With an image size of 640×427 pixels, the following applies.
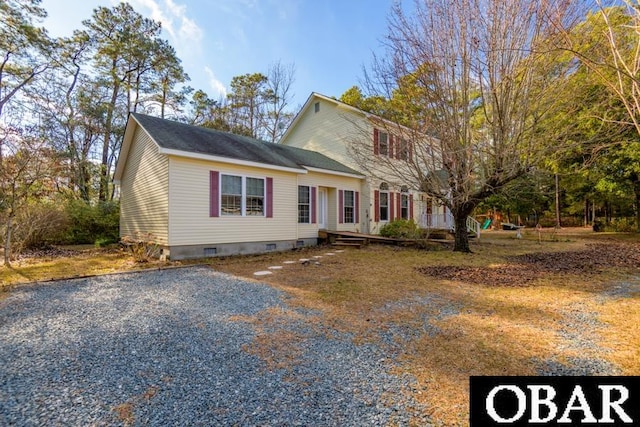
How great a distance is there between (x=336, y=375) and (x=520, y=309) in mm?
3480

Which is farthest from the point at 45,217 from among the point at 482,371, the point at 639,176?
the point at 639,176

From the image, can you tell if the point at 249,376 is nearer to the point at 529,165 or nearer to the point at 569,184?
the point at 529,165

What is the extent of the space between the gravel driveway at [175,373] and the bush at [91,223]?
10472 mm

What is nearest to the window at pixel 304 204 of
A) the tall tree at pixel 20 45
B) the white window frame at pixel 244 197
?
the white window frame at pixel 244 197

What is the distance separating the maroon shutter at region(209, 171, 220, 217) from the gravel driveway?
16.1 ft

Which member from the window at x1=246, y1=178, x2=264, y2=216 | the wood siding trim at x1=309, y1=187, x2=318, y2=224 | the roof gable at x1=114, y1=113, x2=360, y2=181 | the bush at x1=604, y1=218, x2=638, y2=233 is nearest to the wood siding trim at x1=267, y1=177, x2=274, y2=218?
the window at x1=246, y1=178, x2=264, y2=216

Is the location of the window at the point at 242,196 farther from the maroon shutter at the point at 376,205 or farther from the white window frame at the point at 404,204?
the white window frame at the point at 404,204

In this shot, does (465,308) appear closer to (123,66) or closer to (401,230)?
(401,230)

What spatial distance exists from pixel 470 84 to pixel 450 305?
661 centimetres

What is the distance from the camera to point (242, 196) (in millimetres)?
10148

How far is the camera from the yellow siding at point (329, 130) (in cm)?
1465

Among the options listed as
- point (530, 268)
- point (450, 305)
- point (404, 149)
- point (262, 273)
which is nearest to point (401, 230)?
point (404, 149)

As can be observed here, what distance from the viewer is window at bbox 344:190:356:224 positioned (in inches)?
555

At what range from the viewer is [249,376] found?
8.79 feet
